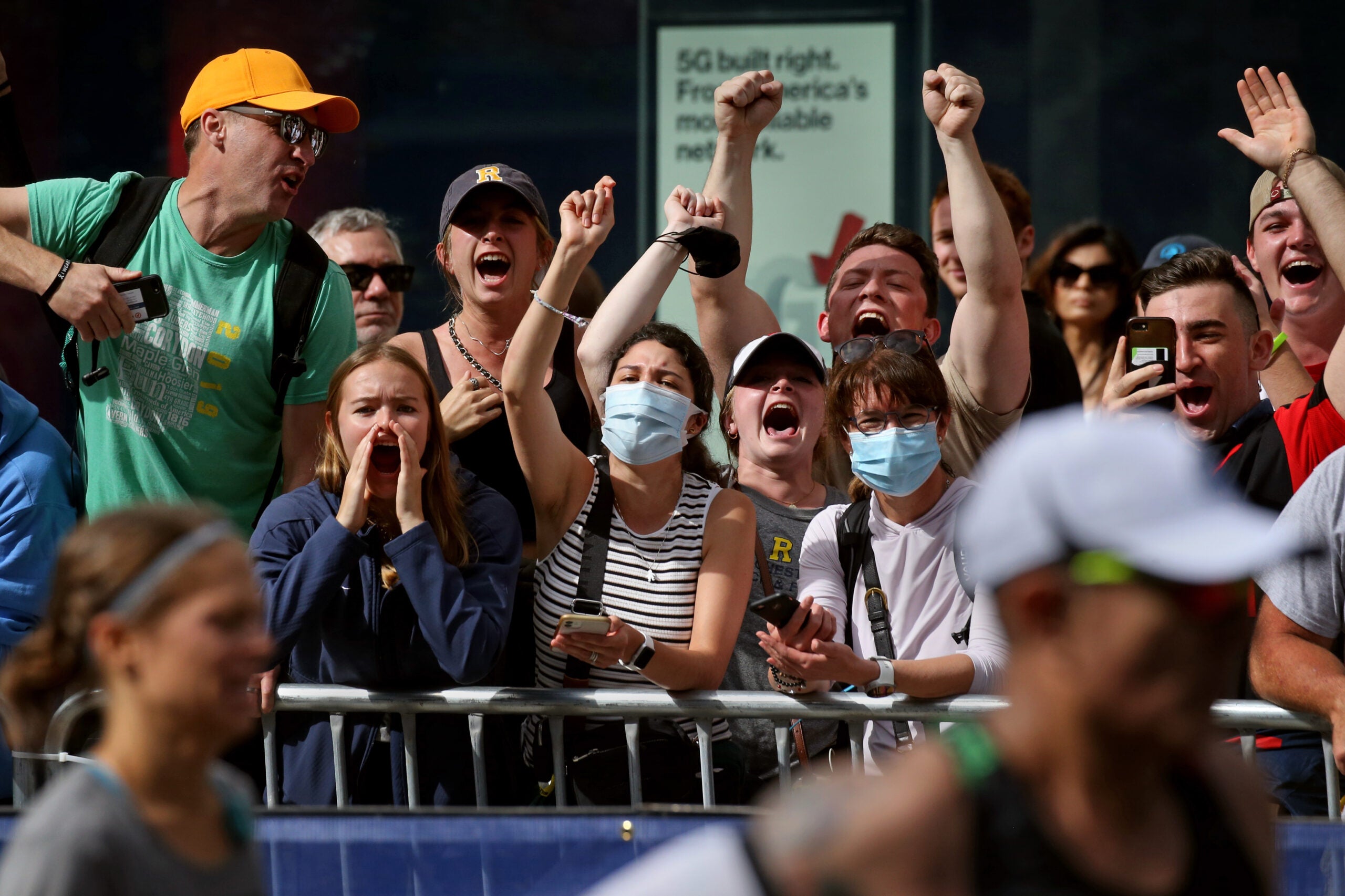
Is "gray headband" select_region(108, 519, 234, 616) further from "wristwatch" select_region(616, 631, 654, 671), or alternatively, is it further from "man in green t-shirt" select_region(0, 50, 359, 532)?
"man in green t-shirt" select_region(0, 50, 359, 532)

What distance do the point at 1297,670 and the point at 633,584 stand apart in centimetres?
159

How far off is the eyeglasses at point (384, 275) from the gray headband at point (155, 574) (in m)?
3.75

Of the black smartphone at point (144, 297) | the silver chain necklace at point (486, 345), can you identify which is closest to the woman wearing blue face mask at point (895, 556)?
the silver chain necklace at point (486, 345)

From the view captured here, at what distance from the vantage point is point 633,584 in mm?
3797

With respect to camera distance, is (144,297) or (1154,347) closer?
(144,297)

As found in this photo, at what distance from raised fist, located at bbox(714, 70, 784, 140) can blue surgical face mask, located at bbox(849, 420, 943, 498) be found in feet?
4.09

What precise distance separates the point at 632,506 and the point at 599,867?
1201 millimetres

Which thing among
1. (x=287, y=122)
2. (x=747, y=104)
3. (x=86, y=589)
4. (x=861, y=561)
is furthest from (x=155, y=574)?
(x=747, y=104)

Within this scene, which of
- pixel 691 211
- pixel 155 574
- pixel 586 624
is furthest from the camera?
pixel 691 211

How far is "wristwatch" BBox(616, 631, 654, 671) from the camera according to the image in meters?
3.44

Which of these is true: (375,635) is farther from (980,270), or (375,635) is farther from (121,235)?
(980,270)

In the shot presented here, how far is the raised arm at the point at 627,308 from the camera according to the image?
419 centimetres

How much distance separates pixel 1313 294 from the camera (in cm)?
450

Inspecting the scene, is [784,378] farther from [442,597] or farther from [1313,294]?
[1313,294]
